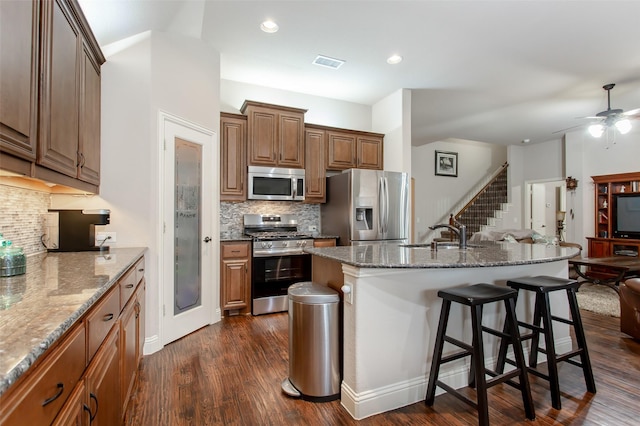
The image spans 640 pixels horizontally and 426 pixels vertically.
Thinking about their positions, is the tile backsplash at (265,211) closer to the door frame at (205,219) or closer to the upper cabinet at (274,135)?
the upper cabinet at (274,135)

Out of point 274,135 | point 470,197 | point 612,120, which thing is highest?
point 612,120

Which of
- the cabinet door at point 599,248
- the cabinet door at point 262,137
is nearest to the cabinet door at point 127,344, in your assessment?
the cabinet door at point 262,137

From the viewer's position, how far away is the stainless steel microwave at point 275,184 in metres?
4.10

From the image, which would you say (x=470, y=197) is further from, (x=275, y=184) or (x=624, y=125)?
(x=275, y=184)

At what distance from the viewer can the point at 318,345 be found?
6.73 feet

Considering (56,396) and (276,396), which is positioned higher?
(56,396)

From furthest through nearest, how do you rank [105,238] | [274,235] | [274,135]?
[274,135]
[274,235]
[105,238]

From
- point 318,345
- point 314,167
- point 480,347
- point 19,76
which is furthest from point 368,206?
point 19,76

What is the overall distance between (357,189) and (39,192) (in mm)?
3146

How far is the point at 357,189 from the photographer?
4188mm

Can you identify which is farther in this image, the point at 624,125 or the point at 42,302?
the point at 624,125

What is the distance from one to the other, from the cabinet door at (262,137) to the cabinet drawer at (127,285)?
2.29 m

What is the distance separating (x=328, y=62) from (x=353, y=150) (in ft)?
4.40

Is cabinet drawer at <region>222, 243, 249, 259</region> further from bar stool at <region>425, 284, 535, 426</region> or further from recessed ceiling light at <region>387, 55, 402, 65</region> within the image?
recessed ceiling light at <region>387, 55, 402, 65</region>
